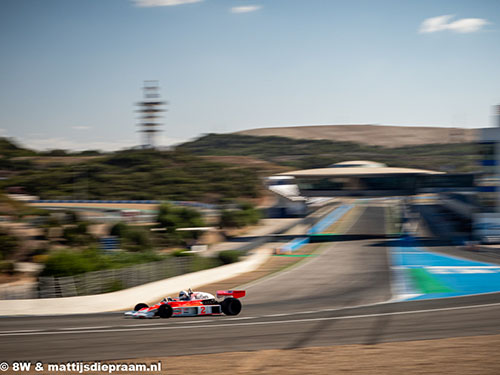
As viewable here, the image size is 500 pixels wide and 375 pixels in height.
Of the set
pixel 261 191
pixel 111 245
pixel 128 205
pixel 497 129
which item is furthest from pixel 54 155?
pixel 497 129

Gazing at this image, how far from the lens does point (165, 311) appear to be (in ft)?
54.6

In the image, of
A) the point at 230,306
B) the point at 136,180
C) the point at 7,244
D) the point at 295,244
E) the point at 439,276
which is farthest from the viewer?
the point at 136,180

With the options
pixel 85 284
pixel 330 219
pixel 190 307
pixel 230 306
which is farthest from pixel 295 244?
pixel 190 307

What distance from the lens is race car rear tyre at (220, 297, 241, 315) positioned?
56.0 ft

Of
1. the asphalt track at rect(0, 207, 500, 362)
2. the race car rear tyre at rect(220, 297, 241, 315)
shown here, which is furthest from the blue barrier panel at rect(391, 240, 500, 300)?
the race car rear tyre at rect(220, 297, 241, 315)

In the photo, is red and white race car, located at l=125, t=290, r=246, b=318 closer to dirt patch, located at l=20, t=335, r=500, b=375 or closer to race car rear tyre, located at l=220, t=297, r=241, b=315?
race car rear tyre, located at l=220, t=297, r=241, b=315

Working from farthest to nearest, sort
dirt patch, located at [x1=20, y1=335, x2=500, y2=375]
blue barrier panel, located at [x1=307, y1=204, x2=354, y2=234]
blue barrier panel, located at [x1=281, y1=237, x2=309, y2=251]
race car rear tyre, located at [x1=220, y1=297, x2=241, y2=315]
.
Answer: blue barrier panel, located at [x1=307, y1=204, x2=354, y2=234], blue barrier panel, located at [x1=281, y1=237, x2=309, y2=251], race car rear tyre, located at [x1=220, y1=297, x2=241, y2=315], dirt patch, located at [x1=20, y1=335, x2=500, y2=375]

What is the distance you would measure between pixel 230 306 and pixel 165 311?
1.98 metres

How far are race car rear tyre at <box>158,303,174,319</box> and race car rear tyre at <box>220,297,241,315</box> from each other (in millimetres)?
1568

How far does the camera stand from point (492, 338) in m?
13.9

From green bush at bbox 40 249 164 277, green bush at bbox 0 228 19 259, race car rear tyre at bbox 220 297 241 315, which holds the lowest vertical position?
green bush at bbox 0 228 19 259

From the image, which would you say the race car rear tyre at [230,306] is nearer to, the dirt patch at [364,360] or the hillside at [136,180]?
the dirt patch at [364,360]

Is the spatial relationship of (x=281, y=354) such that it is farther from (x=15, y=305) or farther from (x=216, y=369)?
(x=15, y=305)

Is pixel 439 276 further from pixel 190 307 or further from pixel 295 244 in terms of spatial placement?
pixel 295 244
